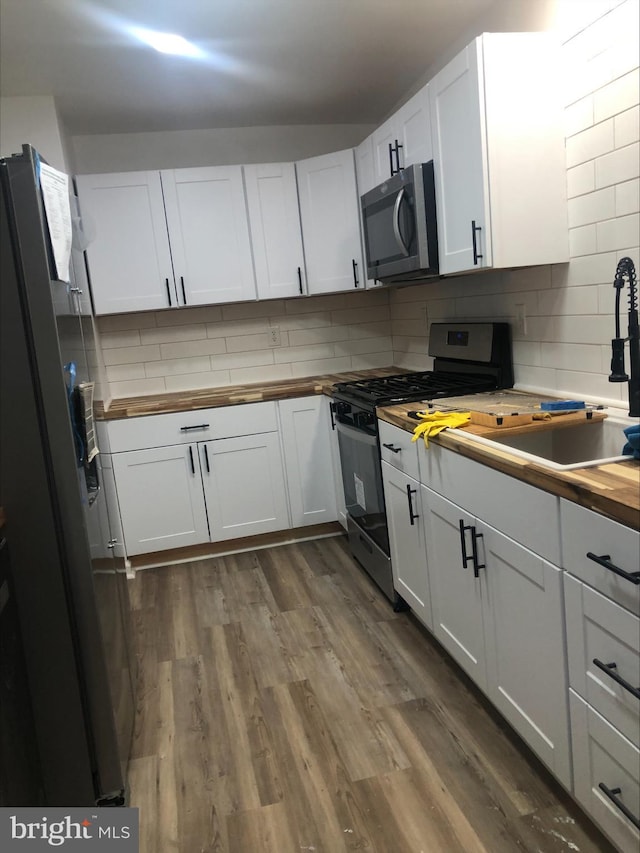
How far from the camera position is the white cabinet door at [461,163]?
7.20 ft

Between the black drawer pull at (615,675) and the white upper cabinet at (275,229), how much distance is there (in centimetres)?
280

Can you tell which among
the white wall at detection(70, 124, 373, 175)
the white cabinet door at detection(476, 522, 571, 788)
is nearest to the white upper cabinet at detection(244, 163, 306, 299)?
the white wall at detection(70, 124, 373, 175)

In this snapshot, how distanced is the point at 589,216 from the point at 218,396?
82.2 inches

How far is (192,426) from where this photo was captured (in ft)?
11.4

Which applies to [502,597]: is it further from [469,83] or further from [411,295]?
[411,295]

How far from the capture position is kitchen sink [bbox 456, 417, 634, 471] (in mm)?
1928

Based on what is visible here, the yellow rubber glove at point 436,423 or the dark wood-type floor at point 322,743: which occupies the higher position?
the yellow rubber glove at point 436,423

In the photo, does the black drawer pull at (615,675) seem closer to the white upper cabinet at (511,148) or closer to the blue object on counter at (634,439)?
the blue object on counter at (634,439)

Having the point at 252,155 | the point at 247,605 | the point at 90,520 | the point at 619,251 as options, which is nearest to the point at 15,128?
the point at 252,155

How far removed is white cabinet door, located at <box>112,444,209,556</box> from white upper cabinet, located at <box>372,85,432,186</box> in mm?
1732

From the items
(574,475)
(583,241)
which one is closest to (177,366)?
(583,241)

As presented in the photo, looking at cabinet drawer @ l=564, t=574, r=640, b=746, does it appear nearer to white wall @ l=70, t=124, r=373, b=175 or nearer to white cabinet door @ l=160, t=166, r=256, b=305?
white cabinet door @ l=160, t=166, r=256, b=305

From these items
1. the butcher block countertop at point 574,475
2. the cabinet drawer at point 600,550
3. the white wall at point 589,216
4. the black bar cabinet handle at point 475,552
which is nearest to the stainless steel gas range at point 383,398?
the white wall at point 589,216

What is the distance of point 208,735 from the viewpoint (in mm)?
2098
